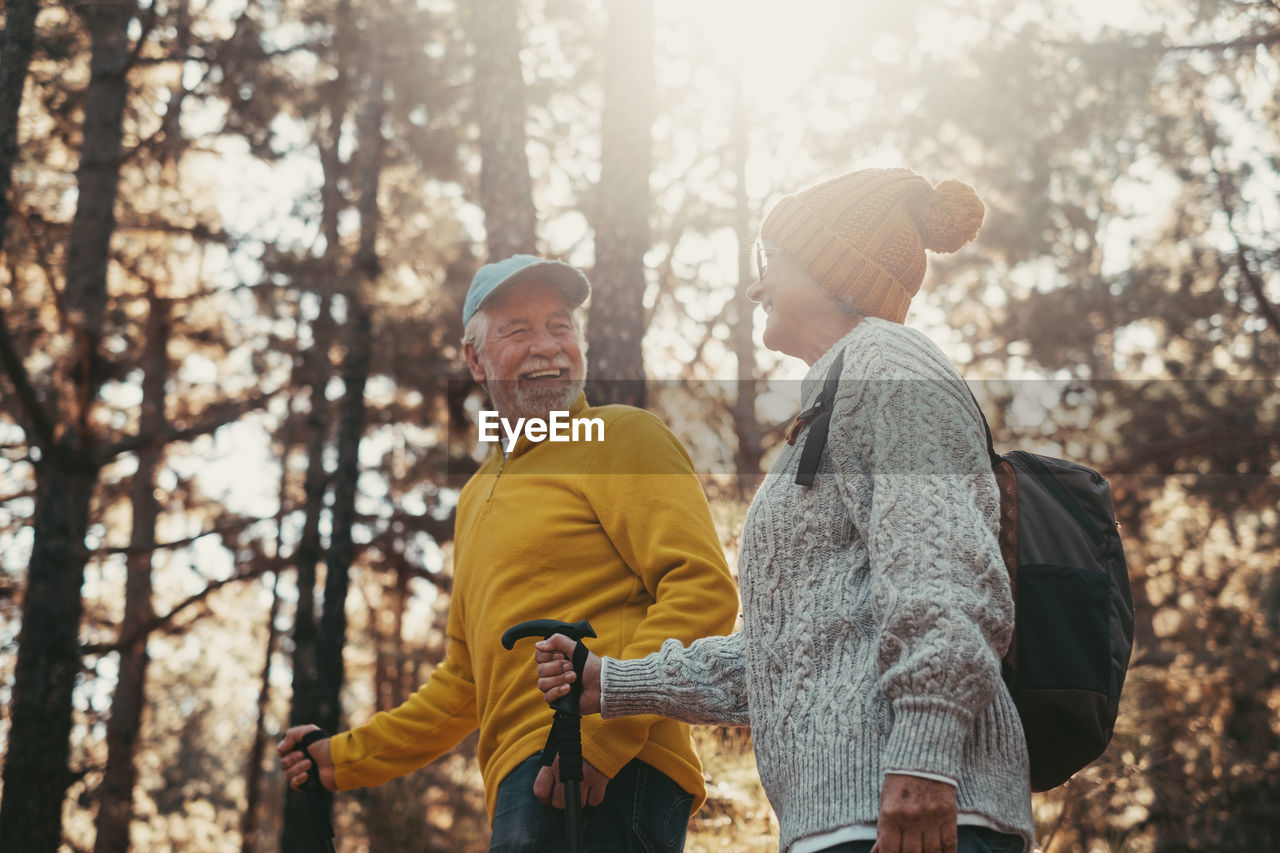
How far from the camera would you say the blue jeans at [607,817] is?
2279mm

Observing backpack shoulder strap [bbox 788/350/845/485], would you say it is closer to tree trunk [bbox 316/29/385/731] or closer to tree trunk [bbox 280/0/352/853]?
tree trunk [bbox 280/0/352/853]

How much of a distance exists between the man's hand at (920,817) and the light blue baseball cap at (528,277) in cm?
177

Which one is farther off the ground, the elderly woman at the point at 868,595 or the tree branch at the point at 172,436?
the tree branch at the point at 172,436

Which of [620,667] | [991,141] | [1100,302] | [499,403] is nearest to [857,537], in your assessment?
[620,667]

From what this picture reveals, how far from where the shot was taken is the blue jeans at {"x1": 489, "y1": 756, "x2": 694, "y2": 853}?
2.28 meters

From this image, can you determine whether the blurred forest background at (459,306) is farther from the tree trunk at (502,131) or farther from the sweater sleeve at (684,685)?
the sweater sleeve at (684,685)

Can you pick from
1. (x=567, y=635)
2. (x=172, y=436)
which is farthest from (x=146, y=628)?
(x=567, y=635)

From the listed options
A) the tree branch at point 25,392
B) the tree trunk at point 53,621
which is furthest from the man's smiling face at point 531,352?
the tree trunk at point 53,621

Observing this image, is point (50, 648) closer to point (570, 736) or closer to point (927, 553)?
point (570, 736)

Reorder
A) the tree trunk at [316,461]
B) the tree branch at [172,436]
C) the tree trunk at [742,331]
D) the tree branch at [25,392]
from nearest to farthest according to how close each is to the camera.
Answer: the tree branch at [25,392]
the tree branch at [172,436]
the tree trunk at [316,461]
the tree trunk at [742,331]

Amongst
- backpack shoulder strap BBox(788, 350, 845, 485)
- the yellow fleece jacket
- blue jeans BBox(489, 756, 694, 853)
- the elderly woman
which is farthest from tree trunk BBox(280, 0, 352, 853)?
backpack shoulder strap BBox(788, 350, 845, 485)

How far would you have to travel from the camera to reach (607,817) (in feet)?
7.64

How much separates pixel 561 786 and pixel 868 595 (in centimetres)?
86

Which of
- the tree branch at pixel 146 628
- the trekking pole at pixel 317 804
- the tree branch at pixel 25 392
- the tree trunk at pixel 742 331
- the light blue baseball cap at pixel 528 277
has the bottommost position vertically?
the trekking pole at pixel 317 804
